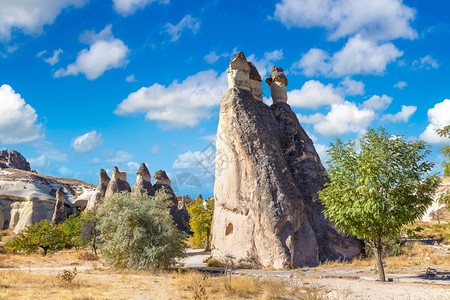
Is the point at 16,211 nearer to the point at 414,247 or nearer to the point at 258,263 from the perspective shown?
the point at 258,263

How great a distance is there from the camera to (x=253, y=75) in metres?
25.9

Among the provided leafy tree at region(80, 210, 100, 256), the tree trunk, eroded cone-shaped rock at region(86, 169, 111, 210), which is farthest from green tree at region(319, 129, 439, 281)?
eroded cone-shaped rock at region(86, 169, 111, 210)

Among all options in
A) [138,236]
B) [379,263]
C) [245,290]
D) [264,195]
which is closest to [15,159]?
[138,236]

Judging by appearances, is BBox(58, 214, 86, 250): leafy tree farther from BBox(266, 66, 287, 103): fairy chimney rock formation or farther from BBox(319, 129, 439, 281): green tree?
BBox(319, 129, 439, 281): green tree

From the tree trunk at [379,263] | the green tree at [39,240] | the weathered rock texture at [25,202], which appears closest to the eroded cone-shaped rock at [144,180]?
the green tree at [39,240]

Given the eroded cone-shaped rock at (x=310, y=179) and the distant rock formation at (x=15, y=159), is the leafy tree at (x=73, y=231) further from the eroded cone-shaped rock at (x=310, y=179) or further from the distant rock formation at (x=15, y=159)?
the distant rock formation at (x=15, y=159)

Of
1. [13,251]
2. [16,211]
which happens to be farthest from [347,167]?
[16,211]

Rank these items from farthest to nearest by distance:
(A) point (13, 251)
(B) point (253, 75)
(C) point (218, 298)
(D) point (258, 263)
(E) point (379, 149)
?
(A) point (13, 251) < (B) point (253, 75) < (D) point (258, 263) < (E) point (379, 149) < (C) point (218, 298)

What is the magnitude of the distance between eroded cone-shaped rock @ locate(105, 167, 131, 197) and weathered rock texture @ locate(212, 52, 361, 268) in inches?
805

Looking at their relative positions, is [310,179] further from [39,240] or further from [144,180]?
[144,180]

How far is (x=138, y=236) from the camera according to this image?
17812 mm

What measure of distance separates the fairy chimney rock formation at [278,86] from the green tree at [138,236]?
13138 millimetres

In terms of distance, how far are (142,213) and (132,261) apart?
94.6 inches

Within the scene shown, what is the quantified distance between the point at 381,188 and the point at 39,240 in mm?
25820
